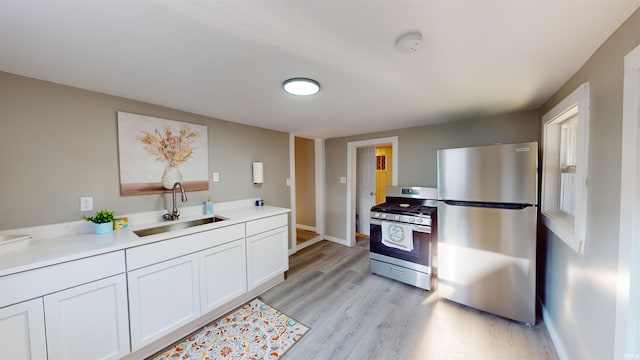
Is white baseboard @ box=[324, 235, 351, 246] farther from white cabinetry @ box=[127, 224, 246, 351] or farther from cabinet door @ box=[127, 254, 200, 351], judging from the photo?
cabinet door @ box=[127, 254, 200, 351]

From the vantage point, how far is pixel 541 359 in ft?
5.16

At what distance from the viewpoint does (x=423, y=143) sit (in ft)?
10.2

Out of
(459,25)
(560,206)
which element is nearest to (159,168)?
(459,25)

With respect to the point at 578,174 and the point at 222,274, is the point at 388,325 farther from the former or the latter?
the point at 578,174

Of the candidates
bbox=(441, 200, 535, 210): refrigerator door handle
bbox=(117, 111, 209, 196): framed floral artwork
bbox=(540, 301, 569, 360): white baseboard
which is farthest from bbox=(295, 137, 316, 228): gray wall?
bbox=(540, 301, 569, 360): white baseboard

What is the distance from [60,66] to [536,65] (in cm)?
310

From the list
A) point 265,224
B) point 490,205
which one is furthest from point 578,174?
point 265,224

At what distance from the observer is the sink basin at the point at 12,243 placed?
4.08 ft

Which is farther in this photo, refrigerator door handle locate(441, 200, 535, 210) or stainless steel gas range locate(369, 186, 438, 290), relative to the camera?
stainless steel gas range locate(369, 186, 438, 290)

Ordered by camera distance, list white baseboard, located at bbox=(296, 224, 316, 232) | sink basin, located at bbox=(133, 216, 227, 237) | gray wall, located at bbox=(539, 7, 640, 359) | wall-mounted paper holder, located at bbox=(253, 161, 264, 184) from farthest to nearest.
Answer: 1. white baseboard, located at bbox=(296, 224, 316, 232)
2. wall-mounted paper holder, located at bbox=(253, 161, 264, 184)
3. sink basin, located at bbox=(133, 216, 227, 237)
4. gray wall, located at bbox=(539, 7, 640, 359)

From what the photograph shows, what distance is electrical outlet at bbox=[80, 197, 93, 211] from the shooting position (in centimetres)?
172

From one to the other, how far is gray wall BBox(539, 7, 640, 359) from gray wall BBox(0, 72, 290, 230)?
3245 millimetres

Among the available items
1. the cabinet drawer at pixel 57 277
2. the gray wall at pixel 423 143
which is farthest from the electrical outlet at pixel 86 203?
the gray wall at pixel 423 143

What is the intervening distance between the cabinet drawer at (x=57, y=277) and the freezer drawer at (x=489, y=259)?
285cm
